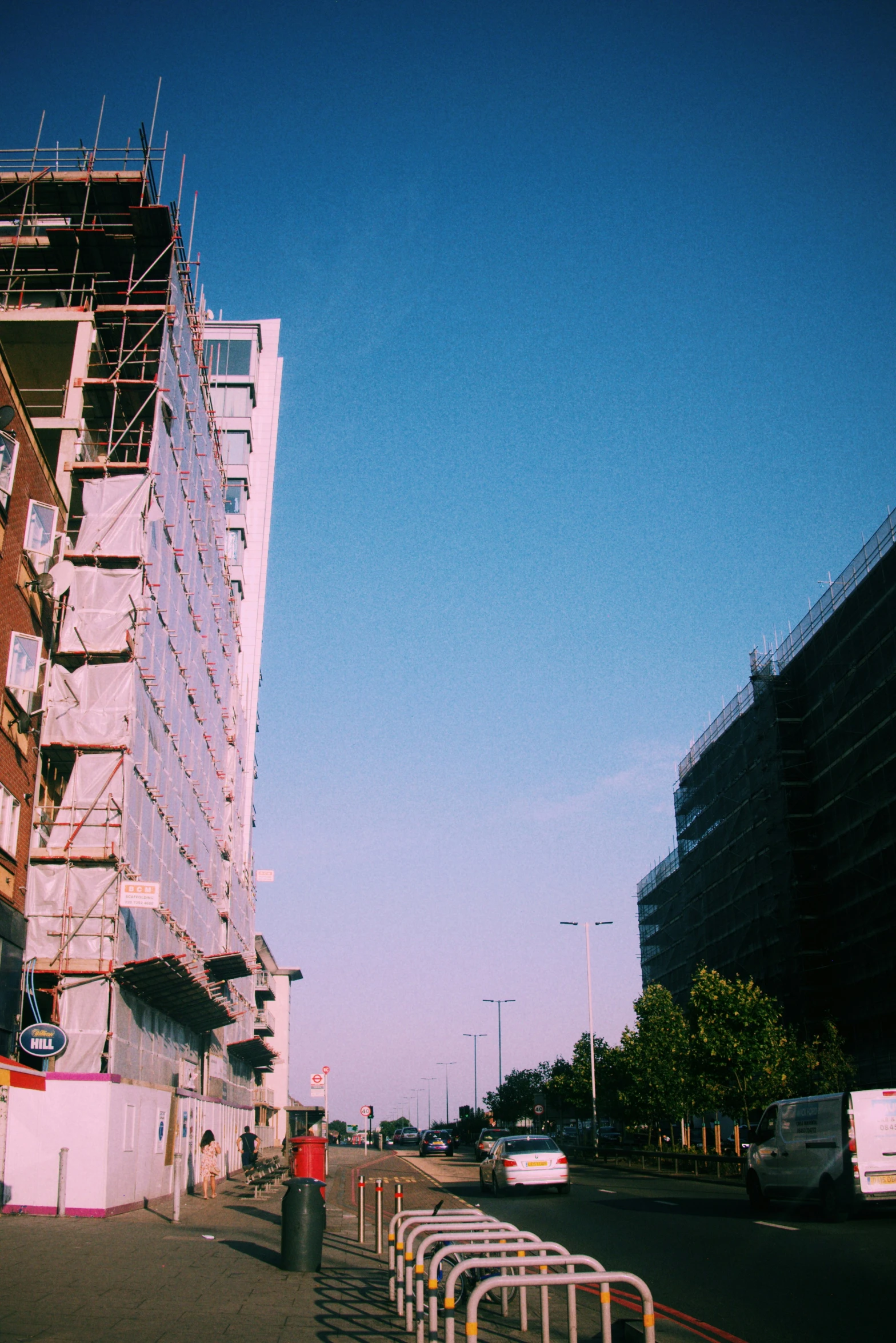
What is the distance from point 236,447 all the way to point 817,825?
128ft

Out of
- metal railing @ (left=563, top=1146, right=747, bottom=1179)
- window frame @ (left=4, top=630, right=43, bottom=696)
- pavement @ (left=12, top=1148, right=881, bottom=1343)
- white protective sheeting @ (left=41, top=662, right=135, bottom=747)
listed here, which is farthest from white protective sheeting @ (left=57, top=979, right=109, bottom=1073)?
metal railing @ (left=563, top=1146, right=747, bottom=1179)

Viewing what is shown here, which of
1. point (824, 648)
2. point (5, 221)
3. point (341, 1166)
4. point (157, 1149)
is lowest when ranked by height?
point (341, 1166)

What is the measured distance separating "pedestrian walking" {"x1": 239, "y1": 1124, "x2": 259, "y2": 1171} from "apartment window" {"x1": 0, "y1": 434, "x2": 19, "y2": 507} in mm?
25713

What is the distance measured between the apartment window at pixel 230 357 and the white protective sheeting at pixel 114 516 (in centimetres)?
4660

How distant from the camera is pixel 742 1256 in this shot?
1342 centimetres

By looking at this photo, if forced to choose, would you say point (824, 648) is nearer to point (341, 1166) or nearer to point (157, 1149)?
point (341, 1166)

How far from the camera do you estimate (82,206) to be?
30656 mm

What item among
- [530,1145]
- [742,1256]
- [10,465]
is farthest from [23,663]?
[742,1256]

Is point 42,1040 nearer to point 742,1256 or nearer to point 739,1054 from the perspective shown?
point 742,1256

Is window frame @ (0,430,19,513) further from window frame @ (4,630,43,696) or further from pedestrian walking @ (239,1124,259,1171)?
pedestrian walking @ (239,1124,259,1171)

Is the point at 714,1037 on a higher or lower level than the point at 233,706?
lower

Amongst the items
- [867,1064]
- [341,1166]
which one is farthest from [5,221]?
[867,1064]

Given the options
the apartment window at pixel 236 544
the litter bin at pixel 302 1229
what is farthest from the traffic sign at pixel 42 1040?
the apartment window at pixel 236 544

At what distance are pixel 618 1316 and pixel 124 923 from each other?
14.6 m
